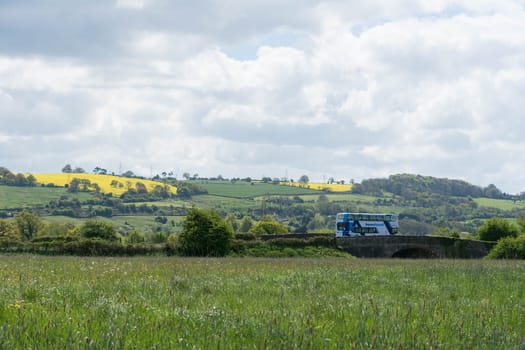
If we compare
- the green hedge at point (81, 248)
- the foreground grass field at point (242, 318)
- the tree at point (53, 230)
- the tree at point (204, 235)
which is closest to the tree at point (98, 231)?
the green hedge at point (81, 248)

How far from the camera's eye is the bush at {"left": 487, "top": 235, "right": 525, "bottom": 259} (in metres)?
56.8

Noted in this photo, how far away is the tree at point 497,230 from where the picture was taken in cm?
8294

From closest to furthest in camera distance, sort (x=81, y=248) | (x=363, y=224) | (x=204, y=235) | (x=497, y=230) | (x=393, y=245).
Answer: (x=81, y=248) → (x=204, y=235) → (x=393, y=245) → (x=497, y=230) → (x=363, y=224)

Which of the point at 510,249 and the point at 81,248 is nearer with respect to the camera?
the point at 81,248

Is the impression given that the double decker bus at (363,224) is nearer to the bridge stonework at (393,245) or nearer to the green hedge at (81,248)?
the bridge stonework at (393,245)

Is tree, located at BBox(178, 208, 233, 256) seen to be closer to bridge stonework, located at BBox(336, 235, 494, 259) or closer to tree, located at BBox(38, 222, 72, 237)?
bridge stonework, located at BBox(336, 235, 494, 259)

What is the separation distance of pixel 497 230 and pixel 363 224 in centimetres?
1765

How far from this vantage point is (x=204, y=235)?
56.8 metres

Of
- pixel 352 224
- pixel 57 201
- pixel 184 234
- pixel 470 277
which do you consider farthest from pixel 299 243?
pixel 57 201

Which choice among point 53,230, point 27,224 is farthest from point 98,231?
point 53,230

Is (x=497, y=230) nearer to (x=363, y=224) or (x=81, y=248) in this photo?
(x=363, y=224)

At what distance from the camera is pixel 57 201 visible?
193 m

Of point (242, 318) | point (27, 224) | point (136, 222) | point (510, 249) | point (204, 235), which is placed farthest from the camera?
point (136, 222)

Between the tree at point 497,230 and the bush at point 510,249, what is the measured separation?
2465 centimetres
